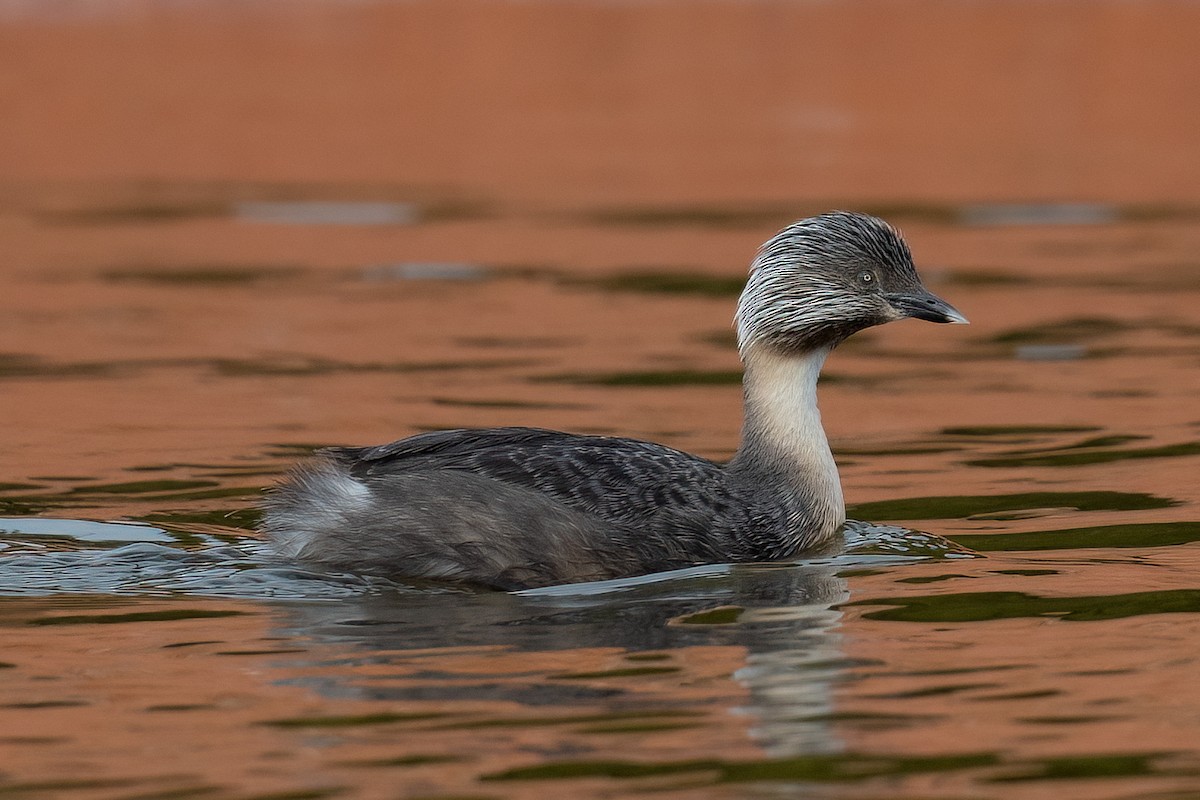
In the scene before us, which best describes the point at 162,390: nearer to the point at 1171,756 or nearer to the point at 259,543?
the point at 259,543

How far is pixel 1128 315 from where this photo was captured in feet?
52.8

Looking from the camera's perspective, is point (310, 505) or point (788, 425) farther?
point (788, 425)

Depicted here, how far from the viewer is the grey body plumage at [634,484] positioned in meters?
8.83

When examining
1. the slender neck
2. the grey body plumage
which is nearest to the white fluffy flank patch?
the grey body plumage

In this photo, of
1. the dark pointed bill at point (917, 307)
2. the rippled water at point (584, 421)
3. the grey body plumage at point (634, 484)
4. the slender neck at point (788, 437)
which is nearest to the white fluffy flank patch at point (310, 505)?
the grey body plumage at point (634, 484)

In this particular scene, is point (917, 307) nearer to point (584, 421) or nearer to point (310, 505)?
point (310, 505)

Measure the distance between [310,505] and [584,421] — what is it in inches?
145

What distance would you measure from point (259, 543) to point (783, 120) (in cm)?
2285

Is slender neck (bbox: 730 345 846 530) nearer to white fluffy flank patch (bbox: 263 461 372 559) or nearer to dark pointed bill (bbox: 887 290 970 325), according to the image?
dark pointed bill (bbox: 887 290 970 325)

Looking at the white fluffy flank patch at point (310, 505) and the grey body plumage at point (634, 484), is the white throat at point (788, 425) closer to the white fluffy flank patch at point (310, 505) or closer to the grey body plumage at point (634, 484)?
the grey body plumage at point (634, 484)

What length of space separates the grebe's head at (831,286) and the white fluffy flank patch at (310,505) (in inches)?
84.2

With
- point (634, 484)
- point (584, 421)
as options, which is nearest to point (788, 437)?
point (634, 484)

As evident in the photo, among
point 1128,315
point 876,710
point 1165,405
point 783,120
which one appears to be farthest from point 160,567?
point 783,120

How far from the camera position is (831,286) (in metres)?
9.84
